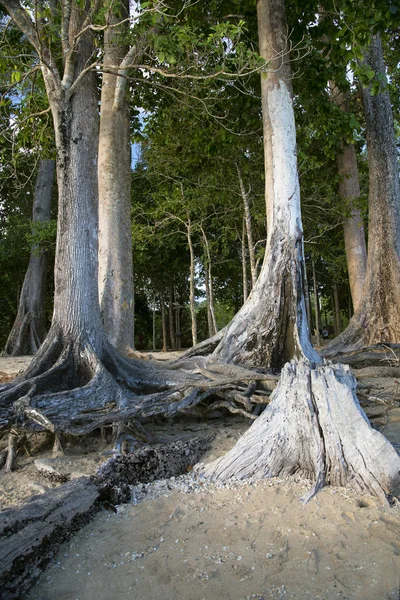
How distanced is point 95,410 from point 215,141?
29.0 feet

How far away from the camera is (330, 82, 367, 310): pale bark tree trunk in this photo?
11.4 m

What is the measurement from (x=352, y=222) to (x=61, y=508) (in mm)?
11173

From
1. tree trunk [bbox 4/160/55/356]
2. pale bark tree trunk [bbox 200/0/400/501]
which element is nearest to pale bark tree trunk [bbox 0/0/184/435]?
pale bark tree trunk [bbox 200/0/400/501]

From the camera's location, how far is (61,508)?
9.12ft

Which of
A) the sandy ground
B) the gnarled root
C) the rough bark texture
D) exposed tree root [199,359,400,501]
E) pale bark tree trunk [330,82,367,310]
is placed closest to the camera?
the sandy ground

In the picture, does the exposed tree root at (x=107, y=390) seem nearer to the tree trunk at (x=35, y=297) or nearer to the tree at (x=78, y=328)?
the tree at (x=78, y=328)

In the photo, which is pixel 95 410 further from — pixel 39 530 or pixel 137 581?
pixel 137 581

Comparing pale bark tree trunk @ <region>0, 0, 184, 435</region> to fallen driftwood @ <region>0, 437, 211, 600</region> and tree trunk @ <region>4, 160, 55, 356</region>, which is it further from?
tree trunk @ <region>4, 160, 55, 356</region>

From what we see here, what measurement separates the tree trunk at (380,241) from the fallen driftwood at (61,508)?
4844mm

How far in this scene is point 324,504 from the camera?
2.94 metres

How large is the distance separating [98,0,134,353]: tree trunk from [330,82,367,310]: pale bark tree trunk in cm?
634

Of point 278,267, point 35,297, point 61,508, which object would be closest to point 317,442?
point 61,508

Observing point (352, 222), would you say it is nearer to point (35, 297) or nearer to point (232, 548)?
point (232, 548)

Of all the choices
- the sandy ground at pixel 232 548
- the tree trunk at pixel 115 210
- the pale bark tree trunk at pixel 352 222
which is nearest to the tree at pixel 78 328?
the sandy ground at pixel 232 548
